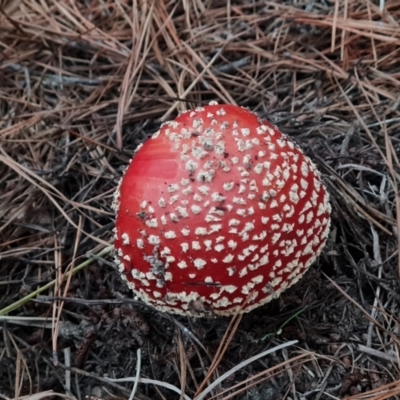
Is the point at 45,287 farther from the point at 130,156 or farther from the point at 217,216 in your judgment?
the point at 217,216

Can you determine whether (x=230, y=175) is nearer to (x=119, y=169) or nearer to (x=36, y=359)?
(x=119, y=169)

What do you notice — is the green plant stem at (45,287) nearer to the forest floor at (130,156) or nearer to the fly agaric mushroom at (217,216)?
the forest floor at (130,156)

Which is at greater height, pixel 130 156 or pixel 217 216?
pixel 217 216

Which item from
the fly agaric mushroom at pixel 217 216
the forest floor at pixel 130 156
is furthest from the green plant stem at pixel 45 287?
the fly agaric mushroom at pixel 217 216

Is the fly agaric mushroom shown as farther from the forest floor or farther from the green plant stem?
the green plant stem

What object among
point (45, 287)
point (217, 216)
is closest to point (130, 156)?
point (45, 287)

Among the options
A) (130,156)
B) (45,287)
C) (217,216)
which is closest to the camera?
(217,216)

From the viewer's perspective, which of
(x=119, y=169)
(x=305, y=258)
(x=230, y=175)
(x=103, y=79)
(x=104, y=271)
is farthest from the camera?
(x=103, y=79)

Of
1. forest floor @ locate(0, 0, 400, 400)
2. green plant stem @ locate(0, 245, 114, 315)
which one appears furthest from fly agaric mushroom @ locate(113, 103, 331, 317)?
green plant stem @ locate(0, 245, 114, 315)

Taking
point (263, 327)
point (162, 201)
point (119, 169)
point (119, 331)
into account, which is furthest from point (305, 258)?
point (119, 169)
